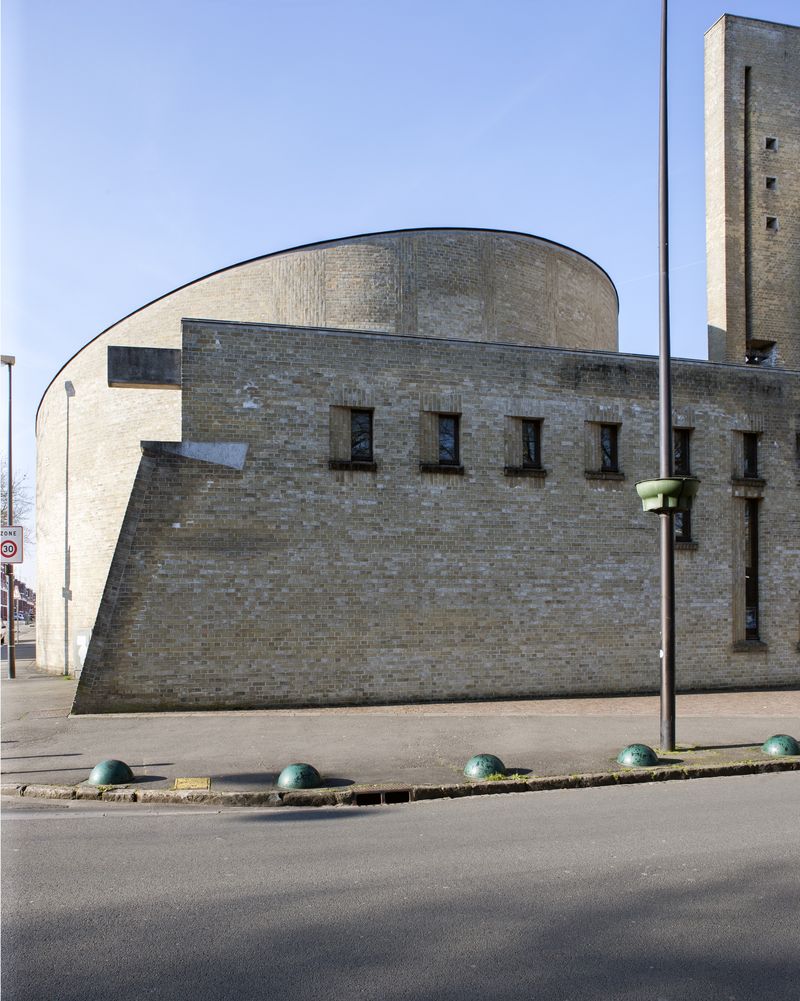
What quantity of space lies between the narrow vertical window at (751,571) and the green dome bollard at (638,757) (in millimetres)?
9403

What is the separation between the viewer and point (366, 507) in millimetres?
16094

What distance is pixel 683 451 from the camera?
722 inches

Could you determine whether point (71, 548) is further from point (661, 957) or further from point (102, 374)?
point (661, 957)

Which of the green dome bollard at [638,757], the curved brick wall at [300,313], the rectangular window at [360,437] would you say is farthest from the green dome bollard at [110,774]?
the curved brick wall at [300,313]

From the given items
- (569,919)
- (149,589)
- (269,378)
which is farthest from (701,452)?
(569,919)

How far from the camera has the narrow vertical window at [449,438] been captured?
16875 mm

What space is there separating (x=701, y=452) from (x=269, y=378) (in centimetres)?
929

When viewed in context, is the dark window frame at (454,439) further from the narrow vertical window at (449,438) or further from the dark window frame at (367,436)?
the dark window frame at (367,436)

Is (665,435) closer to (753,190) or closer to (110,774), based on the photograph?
(110,774)

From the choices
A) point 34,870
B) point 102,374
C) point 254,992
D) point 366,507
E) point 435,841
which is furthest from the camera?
point 102,374

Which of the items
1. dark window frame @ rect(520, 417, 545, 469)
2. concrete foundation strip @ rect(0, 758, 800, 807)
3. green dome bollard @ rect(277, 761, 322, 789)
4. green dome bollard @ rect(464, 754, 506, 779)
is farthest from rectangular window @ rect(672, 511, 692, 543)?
green dome bollard @ rect(277, 761, 322, 789)

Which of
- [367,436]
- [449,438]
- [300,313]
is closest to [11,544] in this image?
[367,436]

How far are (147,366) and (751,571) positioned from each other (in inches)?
525

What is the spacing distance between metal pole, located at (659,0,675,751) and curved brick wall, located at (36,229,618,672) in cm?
1159
